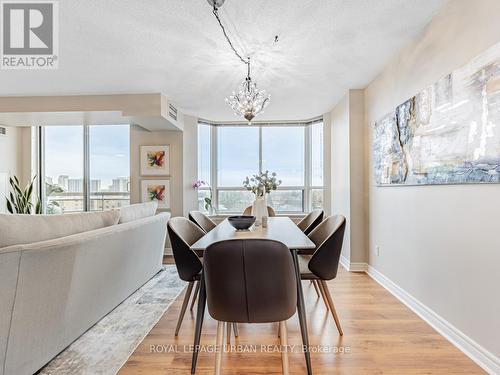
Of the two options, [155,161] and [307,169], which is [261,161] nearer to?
[307,169]

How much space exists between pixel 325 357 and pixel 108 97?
158 inches

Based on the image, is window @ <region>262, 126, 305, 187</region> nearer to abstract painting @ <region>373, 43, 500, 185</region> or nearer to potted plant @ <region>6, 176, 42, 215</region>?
abstract painting @ <region>373, 43, 500, 185</region>

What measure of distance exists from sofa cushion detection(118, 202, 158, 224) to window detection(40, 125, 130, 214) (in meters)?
2.12

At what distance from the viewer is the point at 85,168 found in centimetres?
548

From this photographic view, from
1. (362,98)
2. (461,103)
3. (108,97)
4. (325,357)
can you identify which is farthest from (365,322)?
(108,97)

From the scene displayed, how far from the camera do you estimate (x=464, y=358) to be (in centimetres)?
190

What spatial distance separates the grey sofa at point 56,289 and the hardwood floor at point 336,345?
1.62ft

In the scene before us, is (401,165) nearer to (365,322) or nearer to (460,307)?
(460,307)

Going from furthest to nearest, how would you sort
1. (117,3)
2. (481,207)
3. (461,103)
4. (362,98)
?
(362,98) < (117,3) < (461,103) < (481,207)

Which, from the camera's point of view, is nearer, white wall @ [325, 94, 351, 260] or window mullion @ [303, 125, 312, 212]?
white wall @ [325, 94, 351, 260]

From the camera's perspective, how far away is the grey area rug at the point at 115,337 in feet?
5.93

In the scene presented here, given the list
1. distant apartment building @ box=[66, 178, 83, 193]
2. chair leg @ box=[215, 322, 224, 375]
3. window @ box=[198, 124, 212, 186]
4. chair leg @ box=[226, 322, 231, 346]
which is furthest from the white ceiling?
chair leg @ box=[226, 322, 231, 346]

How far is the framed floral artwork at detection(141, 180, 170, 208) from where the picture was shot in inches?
196
